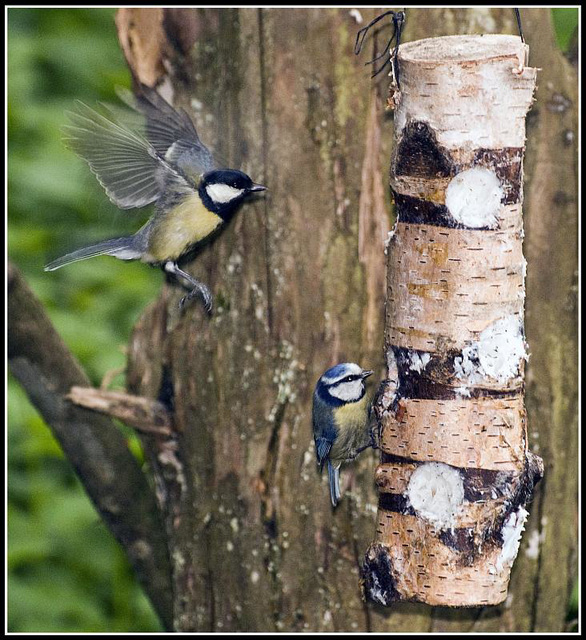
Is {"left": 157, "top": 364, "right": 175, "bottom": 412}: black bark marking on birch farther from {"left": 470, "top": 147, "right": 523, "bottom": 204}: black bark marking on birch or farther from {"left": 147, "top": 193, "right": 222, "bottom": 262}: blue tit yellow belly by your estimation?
{"left": 470, "top": 147, "right": 523, "bottom": 204}: black bark marking on birch

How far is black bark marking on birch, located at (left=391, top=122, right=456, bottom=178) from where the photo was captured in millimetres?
1520

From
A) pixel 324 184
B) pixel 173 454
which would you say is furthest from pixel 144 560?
pixel 324 184

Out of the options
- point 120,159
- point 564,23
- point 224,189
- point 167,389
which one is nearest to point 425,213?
point 224,189

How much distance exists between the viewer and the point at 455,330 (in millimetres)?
1559

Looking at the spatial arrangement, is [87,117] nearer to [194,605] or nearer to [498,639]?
[194,605]

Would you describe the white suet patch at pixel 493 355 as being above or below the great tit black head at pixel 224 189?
below

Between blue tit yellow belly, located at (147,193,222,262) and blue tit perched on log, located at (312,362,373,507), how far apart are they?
1.39 feet

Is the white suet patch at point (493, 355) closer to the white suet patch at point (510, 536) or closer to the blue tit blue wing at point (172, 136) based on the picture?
the white suet patch at point (510, 536)

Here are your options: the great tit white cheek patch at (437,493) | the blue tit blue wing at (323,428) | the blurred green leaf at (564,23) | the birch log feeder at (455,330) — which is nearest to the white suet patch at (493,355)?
the birch log feeder at (455,330)

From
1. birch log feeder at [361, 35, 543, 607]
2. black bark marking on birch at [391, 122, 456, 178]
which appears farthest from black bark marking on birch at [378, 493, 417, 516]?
black bark marking on birch at [391, 122, 456, 178]

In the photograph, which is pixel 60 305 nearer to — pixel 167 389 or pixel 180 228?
pixel 167 389

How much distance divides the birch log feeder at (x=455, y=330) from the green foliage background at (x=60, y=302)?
1344mm

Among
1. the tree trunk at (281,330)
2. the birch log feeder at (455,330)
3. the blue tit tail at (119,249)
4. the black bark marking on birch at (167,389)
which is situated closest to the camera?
the birch log feeder at (455,330)

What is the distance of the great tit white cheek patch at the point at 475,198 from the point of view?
59.7 inches
